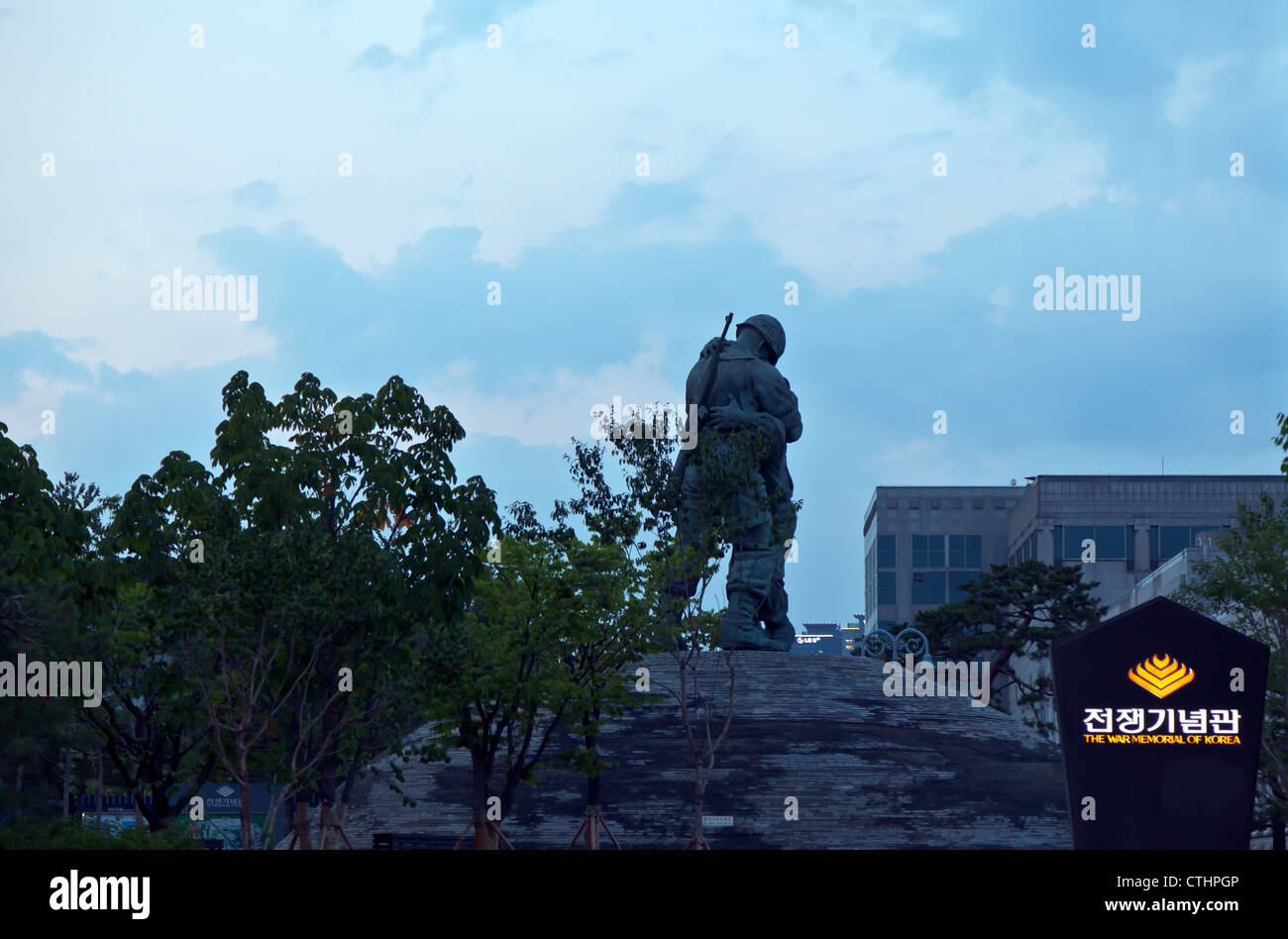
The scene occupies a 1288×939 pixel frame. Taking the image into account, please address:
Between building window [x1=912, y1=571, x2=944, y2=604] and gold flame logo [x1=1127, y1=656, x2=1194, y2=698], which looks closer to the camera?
gold flame logo [x1=1127, y1=656, x2=1194, y2=698]

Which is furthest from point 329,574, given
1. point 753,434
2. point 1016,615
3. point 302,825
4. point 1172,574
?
point 1172,574

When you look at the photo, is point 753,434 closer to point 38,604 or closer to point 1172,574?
point 38,604

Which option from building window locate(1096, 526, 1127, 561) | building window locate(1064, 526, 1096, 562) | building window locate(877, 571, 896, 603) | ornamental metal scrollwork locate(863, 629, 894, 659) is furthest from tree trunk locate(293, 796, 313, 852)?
building window locate(877, 571, 896, 603)

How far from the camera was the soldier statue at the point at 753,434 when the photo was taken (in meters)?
38.4

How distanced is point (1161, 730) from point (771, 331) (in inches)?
1140

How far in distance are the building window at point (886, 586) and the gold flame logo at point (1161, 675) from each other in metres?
95.8

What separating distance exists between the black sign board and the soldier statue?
24.3 metres

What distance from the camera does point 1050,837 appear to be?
94.5ft

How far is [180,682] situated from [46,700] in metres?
5.51

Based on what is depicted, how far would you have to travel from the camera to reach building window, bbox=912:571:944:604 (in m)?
108

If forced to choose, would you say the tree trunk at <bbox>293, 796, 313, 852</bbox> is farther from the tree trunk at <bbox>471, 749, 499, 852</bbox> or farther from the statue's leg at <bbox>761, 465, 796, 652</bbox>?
the statue's leg at <bbox>761, 465, 796, 652</bbox>

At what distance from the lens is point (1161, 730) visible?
12734 mm
